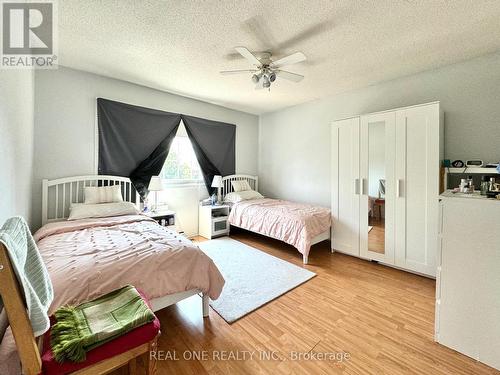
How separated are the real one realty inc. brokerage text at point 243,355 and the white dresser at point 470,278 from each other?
2.63 ft

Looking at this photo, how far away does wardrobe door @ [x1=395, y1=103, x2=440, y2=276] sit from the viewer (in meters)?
2.49

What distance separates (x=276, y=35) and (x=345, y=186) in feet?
7.22

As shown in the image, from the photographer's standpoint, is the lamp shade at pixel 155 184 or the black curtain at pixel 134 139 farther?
the lamp shade at pixel 155 184

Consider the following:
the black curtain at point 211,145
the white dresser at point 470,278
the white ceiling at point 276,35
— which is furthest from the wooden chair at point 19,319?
the black curtain at point 211,145

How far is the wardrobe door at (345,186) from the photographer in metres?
3.13

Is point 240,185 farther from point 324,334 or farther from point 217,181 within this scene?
point 324,334

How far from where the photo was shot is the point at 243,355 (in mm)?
1502

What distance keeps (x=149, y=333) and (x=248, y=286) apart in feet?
4.59

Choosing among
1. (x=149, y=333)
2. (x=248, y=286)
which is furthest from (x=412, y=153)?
(x=149, y=333)

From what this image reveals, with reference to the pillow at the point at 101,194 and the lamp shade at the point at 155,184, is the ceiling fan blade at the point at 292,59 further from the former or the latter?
the pillow at the point at 101,194

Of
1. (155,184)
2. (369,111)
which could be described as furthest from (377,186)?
(155,184)

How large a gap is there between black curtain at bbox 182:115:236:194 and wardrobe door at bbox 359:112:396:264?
2.60 meters

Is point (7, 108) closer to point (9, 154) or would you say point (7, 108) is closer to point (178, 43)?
point (9, 154)

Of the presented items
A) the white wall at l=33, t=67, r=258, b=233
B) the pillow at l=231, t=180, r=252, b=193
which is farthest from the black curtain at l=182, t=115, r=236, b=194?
the white wall at l=33, t=67, r=258, b=233
